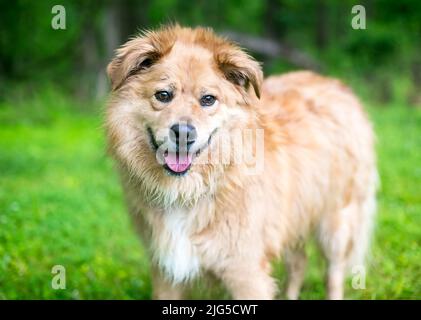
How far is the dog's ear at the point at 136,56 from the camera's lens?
369 centimetres

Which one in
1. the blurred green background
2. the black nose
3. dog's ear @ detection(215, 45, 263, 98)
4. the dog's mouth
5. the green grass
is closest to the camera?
the black nose

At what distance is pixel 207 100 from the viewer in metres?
3.65

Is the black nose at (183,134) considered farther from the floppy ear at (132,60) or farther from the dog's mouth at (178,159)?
the floppy ear at (132,60)

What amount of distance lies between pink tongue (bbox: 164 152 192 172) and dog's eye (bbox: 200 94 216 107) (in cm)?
→ 34

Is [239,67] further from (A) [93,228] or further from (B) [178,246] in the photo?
(A) [93,228]

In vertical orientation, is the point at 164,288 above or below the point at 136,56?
below

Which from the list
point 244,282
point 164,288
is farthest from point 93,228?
point 244,282

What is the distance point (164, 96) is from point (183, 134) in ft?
1.16

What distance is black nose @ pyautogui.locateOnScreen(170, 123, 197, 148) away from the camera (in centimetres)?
341

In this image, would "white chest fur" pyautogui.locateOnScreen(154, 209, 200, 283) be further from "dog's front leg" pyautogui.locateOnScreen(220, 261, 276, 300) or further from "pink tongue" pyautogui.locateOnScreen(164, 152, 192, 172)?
"pink tongue" pyautogui.locateOnScreen(164, 152, 192, 172)

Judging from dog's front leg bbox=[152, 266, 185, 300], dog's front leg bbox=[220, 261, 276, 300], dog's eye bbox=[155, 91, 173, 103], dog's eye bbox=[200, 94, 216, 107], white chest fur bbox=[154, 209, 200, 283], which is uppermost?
dog's eye bbox=[155, 91, 173, 103]

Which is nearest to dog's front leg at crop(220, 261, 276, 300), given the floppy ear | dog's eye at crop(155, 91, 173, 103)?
dog's eye at crop(155, 91, 173, 103)
